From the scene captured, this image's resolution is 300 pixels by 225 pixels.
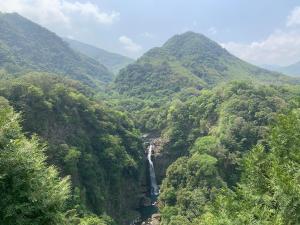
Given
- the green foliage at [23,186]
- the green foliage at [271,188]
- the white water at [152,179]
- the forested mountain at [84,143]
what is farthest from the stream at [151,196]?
the green foliage at [23,186]

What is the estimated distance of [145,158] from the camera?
8788cm

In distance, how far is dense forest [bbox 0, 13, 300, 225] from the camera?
20469 millimetres

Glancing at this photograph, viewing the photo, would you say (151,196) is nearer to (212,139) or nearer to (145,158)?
(145,158)

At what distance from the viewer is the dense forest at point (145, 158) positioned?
67.2ft

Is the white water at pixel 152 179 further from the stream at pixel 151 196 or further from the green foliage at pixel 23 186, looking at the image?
the green foliage at pixel 23 186

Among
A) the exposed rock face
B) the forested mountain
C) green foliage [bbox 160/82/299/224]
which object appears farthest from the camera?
the exposed rock face

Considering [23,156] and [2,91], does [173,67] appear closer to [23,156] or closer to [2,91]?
[2,91]

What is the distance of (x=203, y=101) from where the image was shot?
322 feet

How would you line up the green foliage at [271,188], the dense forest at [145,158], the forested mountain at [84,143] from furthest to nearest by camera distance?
the forested mountain at [84,143]
the green foliage at [271,188]
the dense forest at [145,158]

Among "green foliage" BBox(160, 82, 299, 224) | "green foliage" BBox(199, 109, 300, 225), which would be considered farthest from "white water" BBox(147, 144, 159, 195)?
"green foliage" BBox(199, 109, 300, 225)

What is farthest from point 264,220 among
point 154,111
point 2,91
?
point 154,111

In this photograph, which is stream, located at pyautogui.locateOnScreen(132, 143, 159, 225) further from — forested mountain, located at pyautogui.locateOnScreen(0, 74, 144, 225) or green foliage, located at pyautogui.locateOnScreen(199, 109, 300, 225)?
green foliage, located at pyautogui.locateOnScreen(199, 109, 300, 225)

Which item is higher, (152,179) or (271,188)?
(271,188)

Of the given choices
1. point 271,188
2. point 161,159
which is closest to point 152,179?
point 161,159
